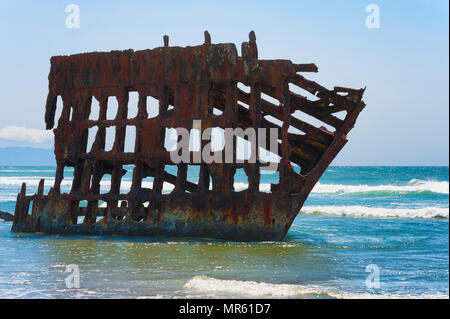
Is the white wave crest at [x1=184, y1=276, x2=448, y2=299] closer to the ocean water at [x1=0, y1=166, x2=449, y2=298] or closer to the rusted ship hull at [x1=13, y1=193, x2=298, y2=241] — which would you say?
the ocean water at [x1=0, y1=166, x2=449, y2=298]

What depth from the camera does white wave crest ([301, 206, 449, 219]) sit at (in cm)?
1978

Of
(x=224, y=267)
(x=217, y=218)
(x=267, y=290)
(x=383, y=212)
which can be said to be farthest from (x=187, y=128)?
(x=383, y=212)

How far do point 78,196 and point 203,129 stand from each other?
8.18ft

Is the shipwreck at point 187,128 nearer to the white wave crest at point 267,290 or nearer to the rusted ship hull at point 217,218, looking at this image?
the rusted ship hull at point 217,218

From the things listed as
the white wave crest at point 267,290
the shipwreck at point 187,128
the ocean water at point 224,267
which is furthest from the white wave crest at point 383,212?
the white wave crest at point 267,290

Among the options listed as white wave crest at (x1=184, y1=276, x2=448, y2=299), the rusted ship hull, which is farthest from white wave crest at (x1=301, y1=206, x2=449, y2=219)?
white wave crest at (x1=184, y1=276, x2=448, y2=299)

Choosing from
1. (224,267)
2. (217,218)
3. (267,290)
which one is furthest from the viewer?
(217,218)

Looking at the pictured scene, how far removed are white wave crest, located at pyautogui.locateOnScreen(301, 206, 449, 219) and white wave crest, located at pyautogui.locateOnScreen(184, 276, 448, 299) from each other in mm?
13598

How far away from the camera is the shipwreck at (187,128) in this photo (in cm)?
960

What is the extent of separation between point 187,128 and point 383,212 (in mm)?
12386

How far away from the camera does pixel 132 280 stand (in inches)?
270

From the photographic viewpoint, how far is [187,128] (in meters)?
9.84

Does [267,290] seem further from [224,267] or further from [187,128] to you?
[187,128]
